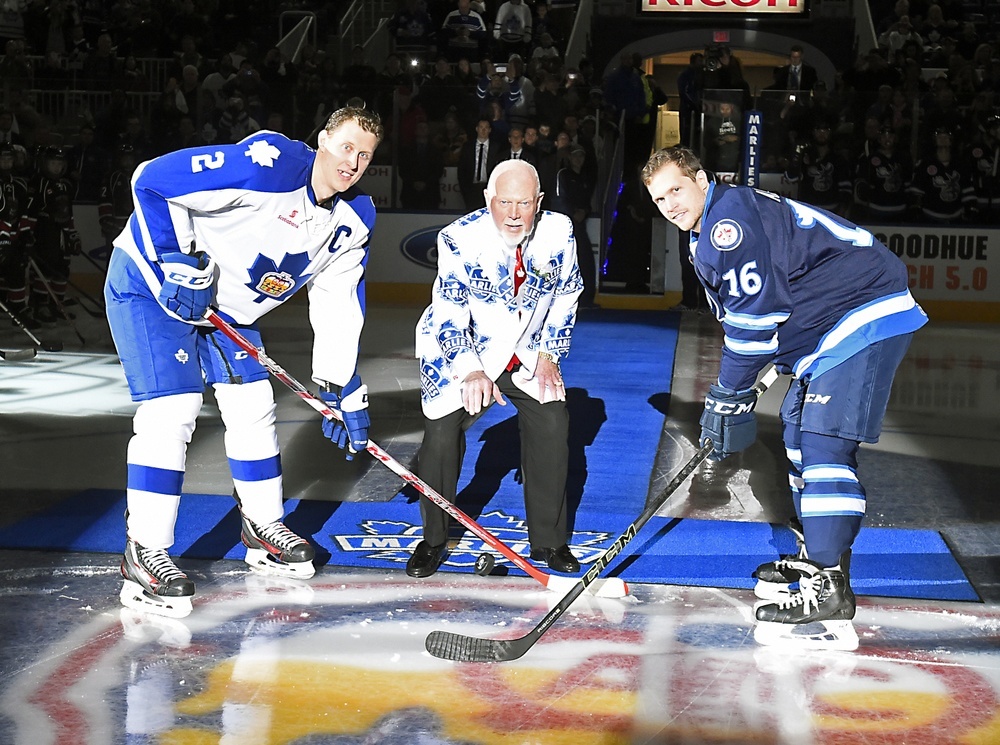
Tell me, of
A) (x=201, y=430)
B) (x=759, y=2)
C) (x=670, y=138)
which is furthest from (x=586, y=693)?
(x=759, y=2)

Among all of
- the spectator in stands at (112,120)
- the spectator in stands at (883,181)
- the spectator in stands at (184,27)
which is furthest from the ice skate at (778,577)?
the spectator in stands at (184,27)

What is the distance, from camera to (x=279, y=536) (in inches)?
159

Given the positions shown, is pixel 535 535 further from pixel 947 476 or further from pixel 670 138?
pixel 670 138

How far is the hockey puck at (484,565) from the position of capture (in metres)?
4.00

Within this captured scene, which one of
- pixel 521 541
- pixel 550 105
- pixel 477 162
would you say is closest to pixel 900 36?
pixel 550 105

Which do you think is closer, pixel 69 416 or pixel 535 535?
pixel 535 535

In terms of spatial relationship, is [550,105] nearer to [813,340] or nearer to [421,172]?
[421,172]

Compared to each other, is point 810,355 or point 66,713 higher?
point 810,355

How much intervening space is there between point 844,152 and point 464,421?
7815mm

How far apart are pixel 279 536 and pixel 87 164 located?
8.41 meters

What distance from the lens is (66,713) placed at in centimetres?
300

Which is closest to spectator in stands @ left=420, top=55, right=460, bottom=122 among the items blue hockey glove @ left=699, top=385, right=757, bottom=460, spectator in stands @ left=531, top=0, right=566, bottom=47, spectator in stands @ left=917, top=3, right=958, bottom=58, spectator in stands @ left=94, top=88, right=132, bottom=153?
spectator in stands @ left=94, top=88, right=132, bottom=153

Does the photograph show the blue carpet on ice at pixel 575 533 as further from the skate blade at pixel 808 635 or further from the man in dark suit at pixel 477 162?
the man in dark suit at pixel 477 162

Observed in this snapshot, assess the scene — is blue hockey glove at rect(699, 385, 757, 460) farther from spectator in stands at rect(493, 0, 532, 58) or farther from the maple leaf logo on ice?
spectator in stands at rect(493, 0, 532, 58)
